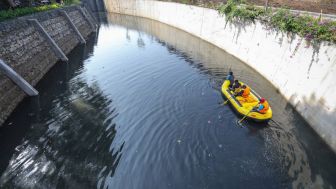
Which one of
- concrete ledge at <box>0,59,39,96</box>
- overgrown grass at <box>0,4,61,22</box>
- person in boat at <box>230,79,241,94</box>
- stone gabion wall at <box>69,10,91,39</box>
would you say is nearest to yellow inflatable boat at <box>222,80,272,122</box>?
person in boat at <box>230,79,241,94</box>

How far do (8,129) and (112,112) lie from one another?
6.05 m

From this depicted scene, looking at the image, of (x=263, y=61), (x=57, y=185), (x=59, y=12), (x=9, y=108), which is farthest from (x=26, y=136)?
(x=59, y=12)

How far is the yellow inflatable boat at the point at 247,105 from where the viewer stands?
1216cm

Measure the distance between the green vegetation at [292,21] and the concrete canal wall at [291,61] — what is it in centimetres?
48

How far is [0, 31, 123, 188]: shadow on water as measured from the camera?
9203 millimetres

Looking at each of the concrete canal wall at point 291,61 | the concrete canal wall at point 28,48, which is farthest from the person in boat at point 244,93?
the concrete canal wall at point 28,48

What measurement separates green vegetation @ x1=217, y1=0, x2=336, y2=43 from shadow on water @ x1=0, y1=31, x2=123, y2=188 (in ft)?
45.2

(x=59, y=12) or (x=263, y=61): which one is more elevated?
(x=59, y=12)

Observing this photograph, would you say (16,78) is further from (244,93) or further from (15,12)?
(244,93)

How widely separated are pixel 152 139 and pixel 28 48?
13.9 meters

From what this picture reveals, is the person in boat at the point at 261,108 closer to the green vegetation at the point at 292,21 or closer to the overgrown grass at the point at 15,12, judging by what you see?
the green vegetation at the point at 292,21

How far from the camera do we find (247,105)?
1319cm

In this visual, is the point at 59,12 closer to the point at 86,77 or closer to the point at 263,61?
the point at 86,77

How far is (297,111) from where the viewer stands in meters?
13.6
